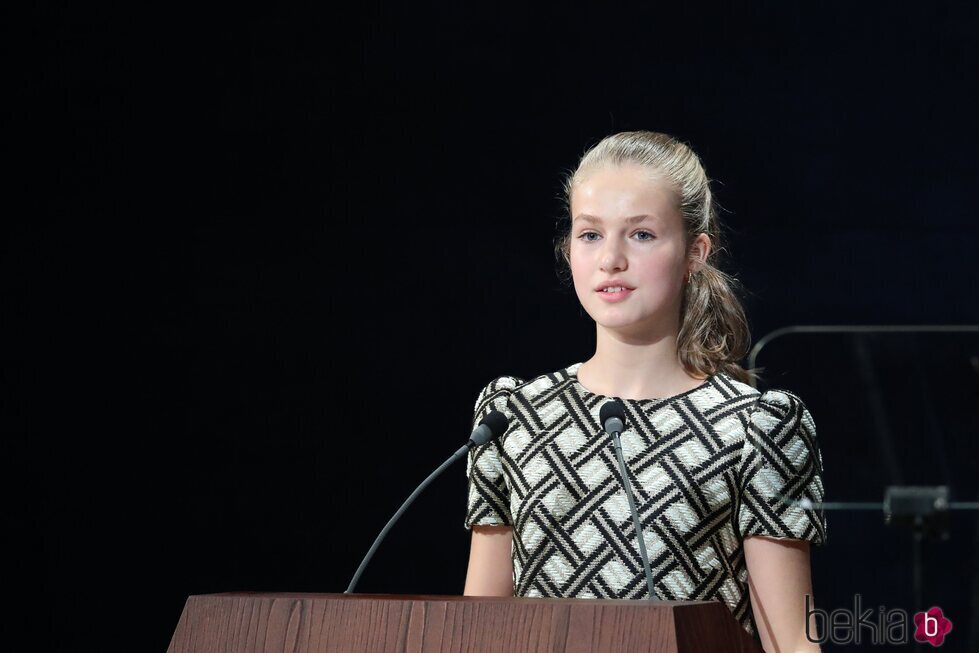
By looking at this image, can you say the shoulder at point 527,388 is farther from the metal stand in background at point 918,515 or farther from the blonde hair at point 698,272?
the metal stand in background at point 918,515

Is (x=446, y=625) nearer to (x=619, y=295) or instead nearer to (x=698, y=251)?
(x=619, y=295)

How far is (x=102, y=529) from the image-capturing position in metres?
3.11

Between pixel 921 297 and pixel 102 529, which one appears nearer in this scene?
pixel 921 297

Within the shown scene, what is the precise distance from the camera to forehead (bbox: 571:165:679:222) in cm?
191

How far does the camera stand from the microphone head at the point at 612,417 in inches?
63.6

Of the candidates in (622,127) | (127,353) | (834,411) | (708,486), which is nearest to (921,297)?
(622,127)

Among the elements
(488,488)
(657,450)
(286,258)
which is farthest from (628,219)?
(286,258)

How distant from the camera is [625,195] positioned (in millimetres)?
1912

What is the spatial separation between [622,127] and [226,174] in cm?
87

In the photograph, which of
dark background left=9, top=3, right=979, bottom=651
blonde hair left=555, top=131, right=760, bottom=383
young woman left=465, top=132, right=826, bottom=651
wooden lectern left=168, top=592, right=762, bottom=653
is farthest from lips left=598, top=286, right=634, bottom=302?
dark background left=9, top=3, right=979, bottom=651

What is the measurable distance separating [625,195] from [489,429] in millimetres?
424

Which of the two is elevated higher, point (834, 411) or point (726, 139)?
point (726, 139)

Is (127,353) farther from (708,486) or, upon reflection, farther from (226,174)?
(708,486)

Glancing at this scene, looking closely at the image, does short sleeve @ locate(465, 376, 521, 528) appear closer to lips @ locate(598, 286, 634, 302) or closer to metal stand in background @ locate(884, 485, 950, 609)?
lips @ locate(598, 286, 634, 302)
